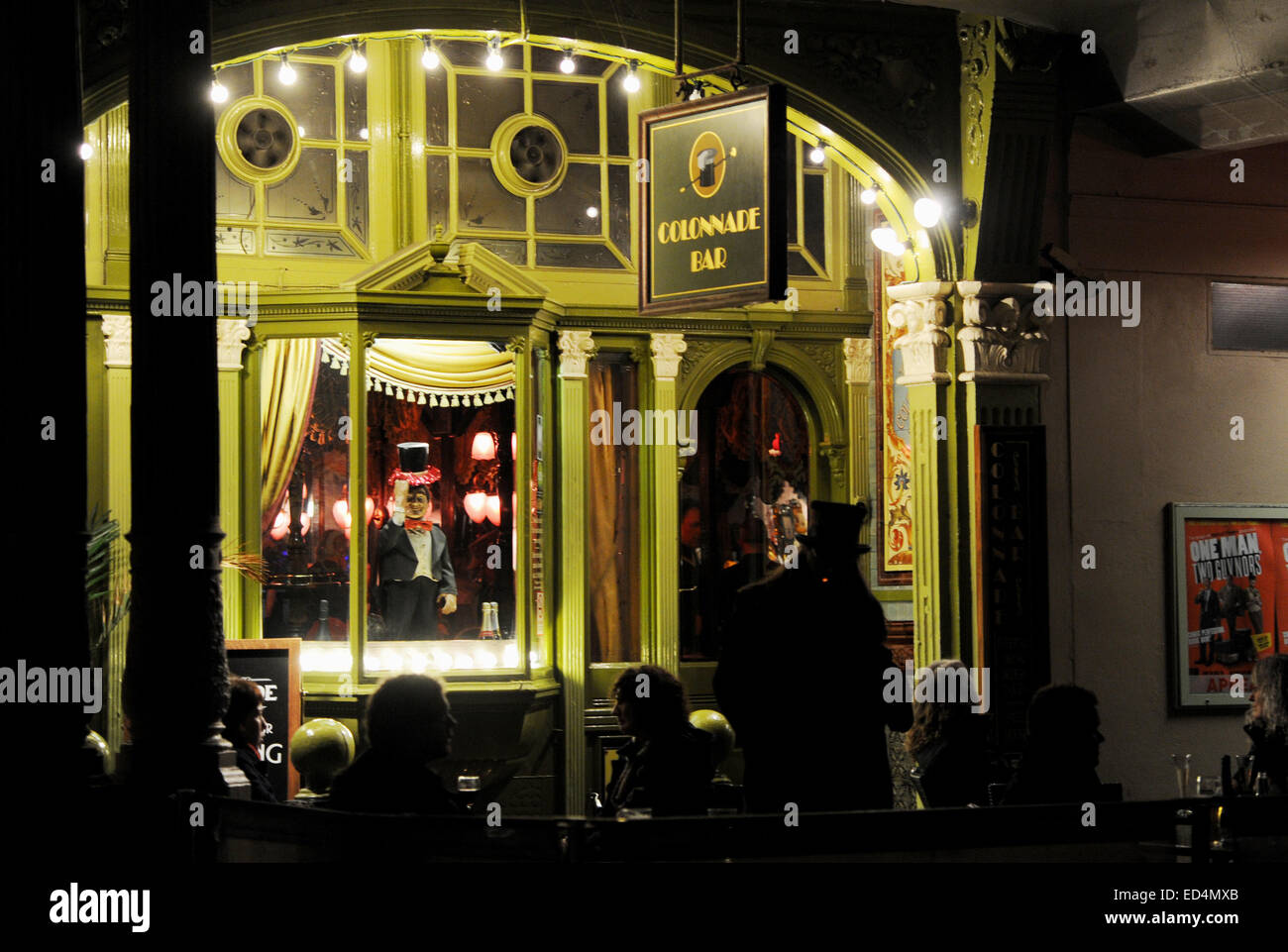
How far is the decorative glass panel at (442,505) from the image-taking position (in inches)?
393

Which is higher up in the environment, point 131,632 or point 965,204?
point 965,204

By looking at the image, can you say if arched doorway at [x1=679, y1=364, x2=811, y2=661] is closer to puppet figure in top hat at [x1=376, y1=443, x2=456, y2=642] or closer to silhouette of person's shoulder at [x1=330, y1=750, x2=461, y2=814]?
puppet figure in top hat at [x1=376, y1=443, x2=456, y2=642]

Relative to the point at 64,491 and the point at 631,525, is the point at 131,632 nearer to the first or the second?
the point at 64,491

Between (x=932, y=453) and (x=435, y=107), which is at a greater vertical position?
(x=435, y=107)

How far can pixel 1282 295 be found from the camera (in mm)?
8547

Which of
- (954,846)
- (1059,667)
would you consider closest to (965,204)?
(1059,667)

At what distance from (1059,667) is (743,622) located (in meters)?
3.96

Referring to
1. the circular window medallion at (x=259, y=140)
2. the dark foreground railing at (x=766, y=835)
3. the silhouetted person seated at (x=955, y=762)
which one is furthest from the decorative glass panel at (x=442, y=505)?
the dark foreground railing at (x=766, y=835)

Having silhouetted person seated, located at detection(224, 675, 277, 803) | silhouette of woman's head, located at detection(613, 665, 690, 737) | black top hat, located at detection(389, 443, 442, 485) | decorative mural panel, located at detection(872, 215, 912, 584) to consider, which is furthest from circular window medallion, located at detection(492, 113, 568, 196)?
silhouette of woman's head, located at detection(613, 665, 690, 737)

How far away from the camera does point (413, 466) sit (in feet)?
33.3

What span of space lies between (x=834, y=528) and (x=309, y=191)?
249 inches

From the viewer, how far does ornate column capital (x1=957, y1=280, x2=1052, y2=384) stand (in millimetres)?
8055

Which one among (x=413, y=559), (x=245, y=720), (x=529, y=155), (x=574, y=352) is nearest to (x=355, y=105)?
(x=529, y=155)

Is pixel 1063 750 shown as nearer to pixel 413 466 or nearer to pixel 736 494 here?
pixel 413 466
